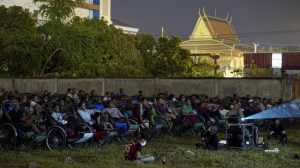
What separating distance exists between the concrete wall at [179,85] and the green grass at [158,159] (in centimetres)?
1011

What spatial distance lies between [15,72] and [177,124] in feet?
70.0

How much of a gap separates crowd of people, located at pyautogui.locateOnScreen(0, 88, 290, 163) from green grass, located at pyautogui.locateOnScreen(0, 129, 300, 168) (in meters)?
0.63

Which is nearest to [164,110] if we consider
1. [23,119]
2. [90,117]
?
[90,117]

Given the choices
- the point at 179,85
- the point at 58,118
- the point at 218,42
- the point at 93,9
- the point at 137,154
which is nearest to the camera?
the point at 137,154

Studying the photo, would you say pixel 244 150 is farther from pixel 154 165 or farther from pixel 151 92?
pixel 151 92

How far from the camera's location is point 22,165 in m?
11.0

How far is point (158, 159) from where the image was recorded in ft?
40.1

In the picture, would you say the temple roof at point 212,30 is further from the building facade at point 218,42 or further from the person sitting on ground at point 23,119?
the person sitting on ground at point 23,119

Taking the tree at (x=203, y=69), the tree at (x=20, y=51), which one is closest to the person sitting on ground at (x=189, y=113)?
the tree at (x=20, y=51)

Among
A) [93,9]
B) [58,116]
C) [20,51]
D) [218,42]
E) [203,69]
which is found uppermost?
[93,9]

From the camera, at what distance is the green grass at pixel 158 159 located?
11.3m

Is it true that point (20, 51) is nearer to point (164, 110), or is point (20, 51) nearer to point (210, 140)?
point (164, 110)

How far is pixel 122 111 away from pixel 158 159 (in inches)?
171

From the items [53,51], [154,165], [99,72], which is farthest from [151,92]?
[154,165]
